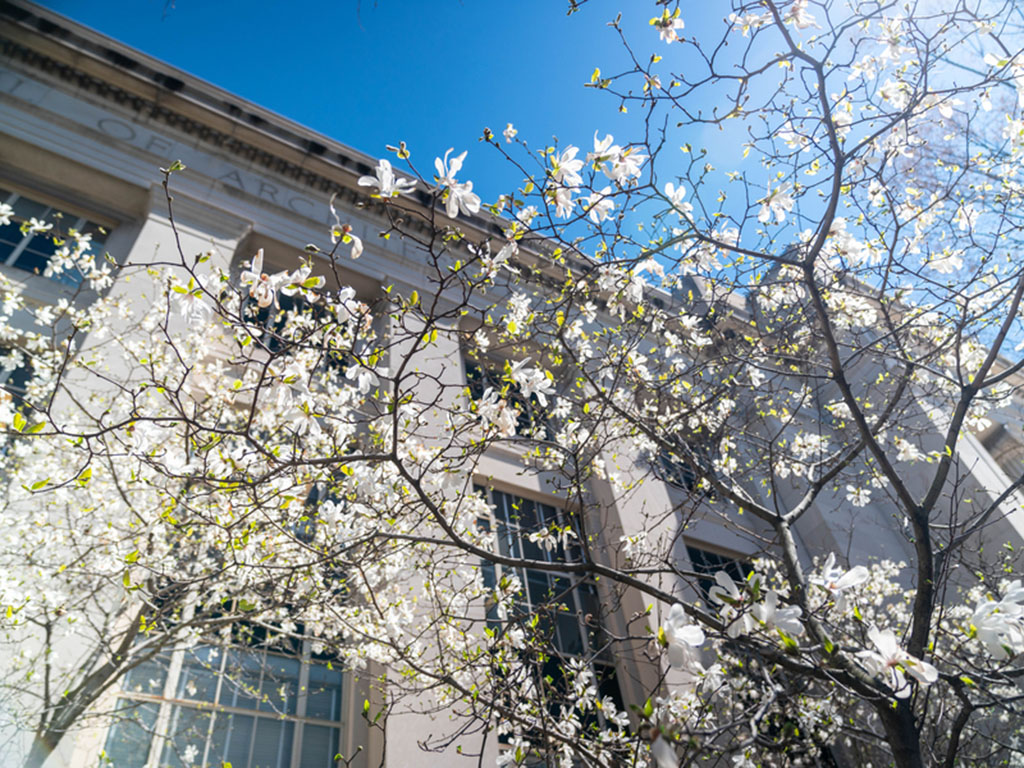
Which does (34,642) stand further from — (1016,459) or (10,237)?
(1016,459)

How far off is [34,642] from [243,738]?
6.57ft

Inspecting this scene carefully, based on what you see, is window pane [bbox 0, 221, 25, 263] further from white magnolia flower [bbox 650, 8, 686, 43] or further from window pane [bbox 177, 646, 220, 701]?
white magnolia flower [bbox 650, 8, 686, 43]

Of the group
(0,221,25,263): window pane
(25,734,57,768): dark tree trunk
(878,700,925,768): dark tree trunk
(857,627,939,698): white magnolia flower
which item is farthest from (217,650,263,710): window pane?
(0,221,25,263): window pane

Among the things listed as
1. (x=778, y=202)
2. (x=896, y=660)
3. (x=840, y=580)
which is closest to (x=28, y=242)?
(x=778, y=202)

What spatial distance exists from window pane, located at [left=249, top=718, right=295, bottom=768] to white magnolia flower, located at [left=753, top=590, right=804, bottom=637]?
5.40 meters

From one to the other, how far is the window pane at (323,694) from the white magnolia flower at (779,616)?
204 inches

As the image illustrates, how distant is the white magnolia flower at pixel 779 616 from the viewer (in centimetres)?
220

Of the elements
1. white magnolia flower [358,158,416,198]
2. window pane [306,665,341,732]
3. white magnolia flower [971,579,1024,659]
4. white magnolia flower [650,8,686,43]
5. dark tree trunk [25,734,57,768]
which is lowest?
white magnolia flower [971,579,1024,659]

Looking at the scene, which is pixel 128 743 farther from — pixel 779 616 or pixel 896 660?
pixel 896 660

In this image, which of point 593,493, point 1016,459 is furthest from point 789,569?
point 1016,459

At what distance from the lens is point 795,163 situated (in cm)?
456

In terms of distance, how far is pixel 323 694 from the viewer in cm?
637

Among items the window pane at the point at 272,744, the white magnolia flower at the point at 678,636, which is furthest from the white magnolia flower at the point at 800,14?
the window pane at the point at 272,744

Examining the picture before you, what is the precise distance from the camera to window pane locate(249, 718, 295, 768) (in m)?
5.70
